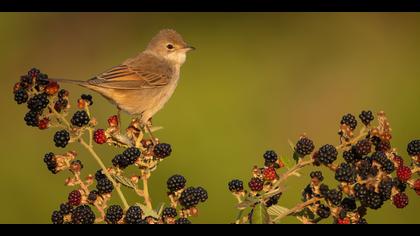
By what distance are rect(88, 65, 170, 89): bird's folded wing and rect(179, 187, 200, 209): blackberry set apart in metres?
2.81

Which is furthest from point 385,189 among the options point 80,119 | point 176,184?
point 80,119

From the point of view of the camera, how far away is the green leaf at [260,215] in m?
3.02

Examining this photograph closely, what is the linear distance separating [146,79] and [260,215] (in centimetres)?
394

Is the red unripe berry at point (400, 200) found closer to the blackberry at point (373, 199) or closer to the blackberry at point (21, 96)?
the blackberry at point (373, 199)

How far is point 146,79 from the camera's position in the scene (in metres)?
6.85

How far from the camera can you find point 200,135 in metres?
9.52

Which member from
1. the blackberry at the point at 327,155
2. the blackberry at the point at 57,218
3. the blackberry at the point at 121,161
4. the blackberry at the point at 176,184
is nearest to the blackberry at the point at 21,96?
the blackberry at the point at 121,161

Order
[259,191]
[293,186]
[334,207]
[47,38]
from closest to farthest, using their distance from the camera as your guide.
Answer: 1. [334,207]
2. [259,191]
3. [293,186]
4. [47,38]

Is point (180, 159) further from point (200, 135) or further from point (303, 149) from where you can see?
point (303, 149)

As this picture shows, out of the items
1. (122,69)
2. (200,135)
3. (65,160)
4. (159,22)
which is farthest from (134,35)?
(65,160)

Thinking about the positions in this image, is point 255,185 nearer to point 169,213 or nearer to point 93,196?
point 169,213

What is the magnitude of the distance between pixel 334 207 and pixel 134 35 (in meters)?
9.36

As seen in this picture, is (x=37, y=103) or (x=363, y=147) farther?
(x=37, y=103)

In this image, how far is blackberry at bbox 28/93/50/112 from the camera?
3.66 metres
